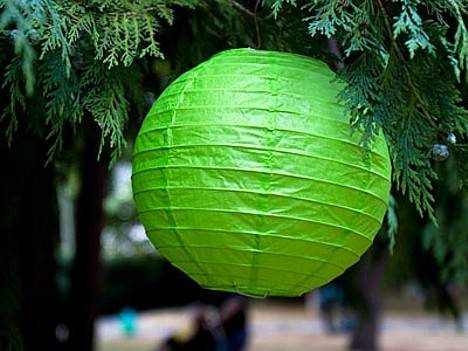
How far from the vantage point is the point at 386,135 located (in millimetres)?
1813

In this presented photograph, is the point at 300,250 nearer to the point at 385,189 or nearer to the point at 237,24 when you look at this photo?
the point at 385,189

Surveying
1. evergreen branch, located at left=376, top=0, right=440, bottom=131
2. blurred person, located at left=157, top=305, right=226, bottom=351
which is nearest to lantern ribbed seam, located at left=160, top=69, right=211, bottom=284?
evergreen branch, located at left=376, top=0, right=440, bottom=131

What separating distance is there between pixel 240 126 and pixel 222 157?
0.07m

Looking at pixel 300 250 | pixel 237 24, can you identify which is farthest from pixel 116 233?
pixel 300 250

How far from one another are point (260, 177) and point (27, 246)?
2.59m

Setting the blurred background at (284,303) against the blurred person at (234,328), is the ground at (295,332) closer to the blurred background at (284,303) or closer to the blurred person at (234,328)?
the blurred background at (284,303)

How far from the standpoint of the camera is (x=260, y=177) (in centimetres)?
160

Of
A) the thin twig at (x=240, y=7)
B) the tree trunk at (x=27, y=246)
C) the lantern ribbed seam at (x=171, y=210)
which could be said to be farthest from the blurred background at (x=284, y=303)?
the lantern ribbed seam at (x=171, y=210)

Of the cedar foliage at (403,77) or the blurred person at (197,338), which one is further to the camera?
the blurred person at (197,338)

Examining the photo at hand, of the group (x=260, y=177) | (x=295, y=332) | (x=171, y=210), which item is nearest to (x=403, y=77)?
(x=260, y=177)

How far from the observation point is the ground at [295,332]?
34.6 feet

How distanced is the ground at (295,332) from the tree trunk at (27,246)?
4.38 meters

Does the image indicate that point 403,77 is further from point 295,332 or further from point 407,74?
point 295,332

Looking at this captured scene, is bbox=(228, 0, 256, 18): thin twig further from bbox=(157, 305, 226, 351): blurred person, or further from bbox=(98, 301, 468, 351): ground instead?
bbox=(98, 301, 468, 351): ground
